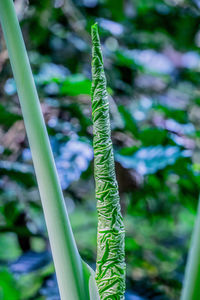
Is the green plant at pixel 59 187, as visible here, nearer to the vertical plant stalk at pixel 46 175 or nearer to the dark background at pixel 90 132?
the vertical plant stalk at pixel 46 175

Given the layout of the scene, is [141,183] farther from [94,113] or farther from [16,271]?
[94,113]

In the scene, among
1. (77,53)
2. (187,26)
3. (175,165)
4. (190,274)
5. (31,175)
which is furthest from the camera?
(187,26)

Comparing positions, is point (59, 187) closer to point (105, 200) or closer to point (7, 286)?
point (105, 200)

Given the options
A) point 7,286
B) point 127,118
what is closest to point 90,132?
point 127,118

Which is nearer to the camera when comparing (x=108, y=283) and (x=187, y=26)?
(x=108, y=283)

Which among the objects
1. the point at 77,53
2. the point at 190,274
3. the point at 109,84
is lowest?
the point at 190,274

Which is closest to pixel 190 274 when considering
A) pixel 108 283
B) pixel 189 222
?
pixel 108 283
